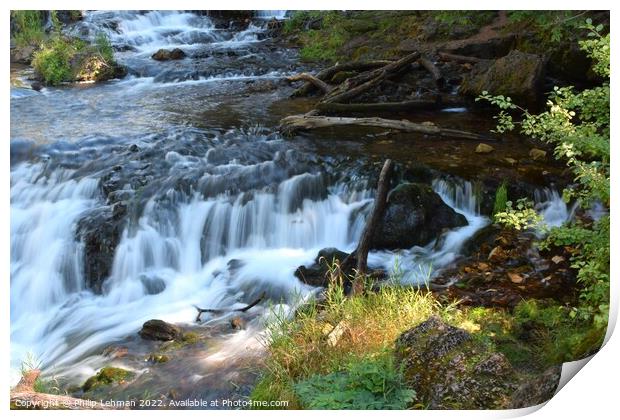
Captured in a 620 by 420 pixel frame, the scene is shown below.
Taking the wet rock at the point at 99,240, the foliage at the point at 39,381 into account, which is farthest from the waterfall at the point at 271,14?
the foliage at the point at 39,381

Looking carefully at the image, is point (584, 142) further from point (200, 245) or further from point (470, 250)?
point (200, 245)

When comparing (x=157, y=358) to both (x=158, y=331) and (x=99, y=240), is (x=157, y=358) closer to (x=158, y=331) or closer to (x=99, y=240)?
(x=158, y=331)

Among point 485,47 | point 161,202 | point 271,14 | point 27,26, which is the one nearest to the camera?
point 27,26

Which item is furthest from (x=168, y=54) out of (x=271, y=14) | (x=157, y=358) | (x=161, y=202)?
(x=157, y=358)

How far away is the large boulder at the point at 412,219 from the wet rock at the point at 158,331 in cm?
135

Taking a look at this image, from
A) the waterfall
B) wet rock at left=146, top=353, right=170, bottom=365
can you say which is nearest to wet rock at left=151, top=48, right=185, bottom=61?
the waterfall

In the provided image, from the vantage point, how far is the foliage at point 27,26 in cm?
410

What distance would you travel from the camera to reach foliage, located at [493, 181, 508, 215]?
4.50 metres

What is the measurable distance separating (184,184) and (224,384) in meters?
1.42

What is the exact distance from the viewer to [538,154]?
470cm

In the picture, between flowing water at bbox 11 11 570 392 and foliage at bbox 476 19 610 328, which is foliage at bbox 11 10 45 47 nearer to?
flowing water at bbox 11 11 570 392

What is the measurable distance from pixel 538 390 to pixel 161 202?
2592 millimetres

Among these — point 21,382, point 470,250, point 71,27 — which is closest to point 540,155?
point 470,250

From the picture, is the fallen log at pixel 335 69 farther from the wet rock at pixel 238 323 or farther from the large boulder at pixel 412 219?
the wet rock at pixel 238 323
